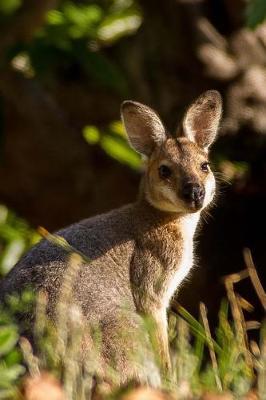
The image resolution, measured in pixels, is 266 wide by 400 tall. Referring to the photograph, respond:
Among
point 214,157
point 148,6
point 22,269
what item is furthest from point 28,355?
point 148,6

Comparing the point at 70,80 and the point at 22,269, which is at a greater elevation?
the point at 22,269

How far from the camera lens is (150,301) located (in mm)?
7758

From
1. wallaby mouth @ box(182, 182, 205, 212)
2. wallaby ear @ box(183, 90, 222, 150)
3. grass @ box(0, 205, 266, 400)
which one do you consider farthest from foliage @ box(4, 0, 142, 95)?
grass @ box(0, 205, 266, 400)

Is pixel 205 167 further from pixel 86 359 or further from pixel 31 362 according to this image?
pixel 31 362

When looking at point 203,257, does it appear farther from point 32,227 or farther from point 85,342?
point 85,342

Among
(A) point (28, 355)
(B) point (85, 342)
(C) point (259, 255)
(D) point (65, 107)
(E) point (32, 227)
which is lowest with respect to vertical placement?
(C) point (259, 255)

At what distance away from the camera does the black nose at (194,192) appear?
7957 millimetres

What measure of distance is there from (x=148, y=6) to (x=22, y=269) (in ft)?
17.2

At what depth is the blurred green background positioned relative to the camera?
11.5 m

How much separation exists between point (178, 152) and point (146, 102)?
3.56 metres

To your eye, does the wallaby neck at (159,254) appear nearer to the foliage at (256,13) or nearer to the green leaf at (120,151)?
the foliage at (256,13)

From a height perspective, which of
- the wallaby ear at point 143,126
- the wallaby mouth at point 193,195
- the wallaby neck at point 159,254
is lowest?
the wallaby neck at point 159,254

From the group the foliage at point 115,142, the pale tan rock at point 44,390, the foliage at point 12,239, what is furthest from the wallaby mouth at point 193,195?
the foliage at point 12,239

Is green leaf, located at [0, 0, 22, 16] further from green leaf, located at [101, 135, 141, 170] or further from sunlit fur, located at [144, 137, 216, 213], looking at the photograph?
green leaf, located at [101, 135, 141, 170]
